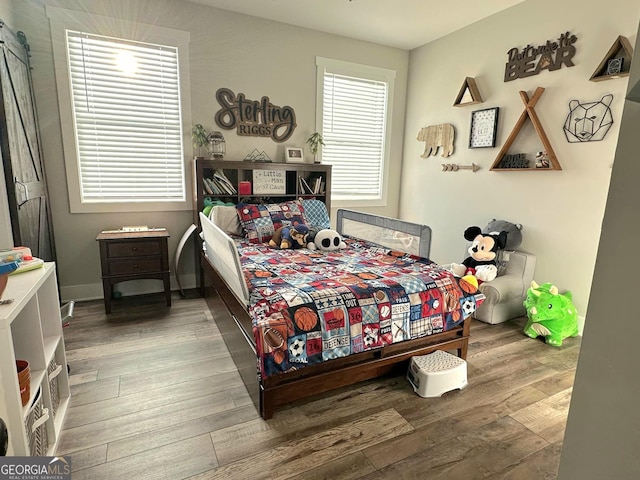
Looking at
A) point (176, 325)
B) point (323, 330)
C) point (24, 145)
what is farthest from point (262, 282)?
point (24, 145)

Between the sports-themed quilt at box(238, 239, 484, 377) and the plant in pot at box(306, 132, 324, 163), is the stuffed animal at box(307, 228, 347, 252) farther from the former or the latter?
the plant in pot at box(306, 132, 324, 163)

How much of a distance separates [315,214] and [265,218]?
579 millimetres

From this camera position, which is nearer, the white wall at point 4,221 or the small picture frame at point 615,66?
the white wall at point 4,221

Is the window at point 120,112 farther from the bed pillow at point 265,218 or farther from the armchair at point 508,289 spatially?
the armchair at point 508,289

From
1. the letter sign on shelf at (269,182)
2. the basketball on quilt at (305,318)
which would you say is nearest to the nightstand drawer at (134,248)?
the letter sign on shelf at (269,182)

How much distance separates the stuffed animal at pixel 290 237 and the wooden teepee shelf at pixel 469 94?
2.11 meters

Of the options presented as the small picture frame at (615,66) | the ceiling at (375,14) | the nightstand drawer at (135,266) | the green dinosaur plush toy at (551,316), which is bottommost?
the green dinosaur plush toy at (551,316)

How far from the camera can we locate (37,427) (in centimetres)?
136

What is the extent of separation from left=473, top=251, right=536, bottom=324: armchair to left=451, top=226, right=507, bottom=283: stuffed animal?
0.08 meters

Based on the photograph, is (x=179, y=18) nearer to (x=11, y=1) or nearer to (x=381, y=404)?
(x=11, y=1)

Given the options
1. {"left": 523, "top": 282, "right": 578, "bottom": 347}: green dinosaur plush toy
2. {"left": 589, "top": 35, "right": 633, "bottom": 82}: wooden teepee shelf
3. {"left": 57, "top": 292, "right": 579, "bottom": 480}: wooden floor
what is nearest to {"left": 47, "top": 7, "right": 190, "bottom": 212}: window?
{"left": 57, "top": 292, "right": 579, "bottom": 480}: wooden floor

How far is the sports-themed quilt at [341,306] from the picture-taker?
1.71 meters

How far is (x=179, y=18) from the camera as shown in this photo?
324 cm

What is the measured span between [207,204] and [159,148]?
0.71 meters
